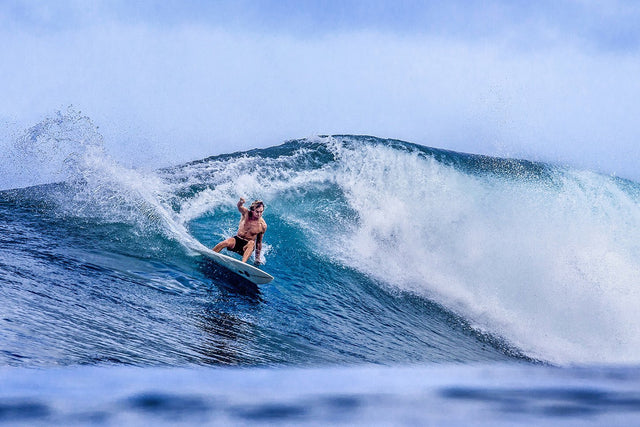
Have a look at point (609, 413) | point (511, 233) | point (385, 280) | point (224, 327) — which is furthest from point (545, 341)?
point (609, 413)

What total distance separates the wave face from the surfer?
553 mm

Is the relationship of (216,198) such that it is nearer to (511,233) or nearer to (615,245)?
(511,233)

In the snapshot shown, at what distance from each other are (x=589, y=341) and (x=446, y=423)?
1027cm

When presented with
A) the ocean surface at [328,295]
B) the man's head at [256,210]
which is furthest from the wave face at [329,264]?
the man's head at [256,210]

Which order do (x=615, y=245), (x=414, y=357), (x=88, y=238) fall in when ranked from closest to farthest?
(x=414, y=357)
(x=88, y=238)
(x=615, y=245)

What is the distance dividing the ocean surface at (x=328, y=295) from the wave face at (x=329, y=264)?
4cm

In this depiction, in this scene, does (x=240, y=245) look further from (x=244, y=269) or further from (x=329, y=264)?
(x=329, y=264)

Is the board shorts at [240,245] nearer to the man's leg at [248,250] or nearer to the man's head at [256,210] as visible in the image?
the man's leg at [248,250]

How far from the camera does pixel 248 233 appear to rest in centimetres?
903

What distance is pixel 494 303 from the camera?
35.2 feet

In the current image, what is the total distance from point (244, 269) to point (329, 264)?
270cm

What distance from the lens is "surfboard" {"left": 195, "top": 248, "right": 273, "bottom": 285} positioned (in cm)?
823

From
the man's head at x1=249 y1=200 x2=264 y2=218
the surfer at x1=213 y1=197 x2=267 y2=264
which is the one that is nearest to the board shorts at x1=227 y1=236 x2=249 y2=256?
the surfer at x1=213 y1=197 x2=267 y2=264

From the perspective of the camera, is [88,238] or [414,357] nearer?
[414,357]
